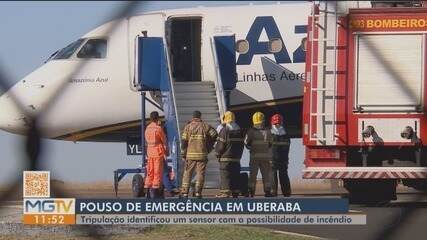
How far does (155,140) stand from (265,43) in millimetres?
4180

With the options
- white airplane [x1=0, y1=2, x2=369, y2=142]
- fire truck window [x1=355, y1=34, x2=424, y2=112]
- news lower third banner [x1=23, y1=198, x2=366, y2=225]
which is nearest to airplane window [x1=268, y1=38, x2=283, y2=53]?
white airplane [x1=0, y1=2, x2=369, y2=142]

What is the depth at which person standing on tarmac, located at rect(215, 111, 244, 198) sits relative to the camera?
14.5 m

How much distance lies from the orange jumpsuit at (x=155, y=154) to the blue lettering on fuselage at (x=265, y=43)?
373 centimetres

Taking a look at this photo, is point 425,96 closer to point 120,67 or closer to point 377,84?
point 377,84

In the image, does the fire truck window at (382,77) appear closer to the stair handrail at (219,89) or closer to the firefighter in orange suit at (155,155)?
the firefighter in orange suit at (155,155)

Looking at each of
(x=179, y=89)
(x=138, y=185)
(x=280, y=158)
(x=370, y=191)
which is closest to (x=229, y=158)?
(x=280, y=158)

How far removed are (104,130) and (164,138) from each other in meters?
1.76

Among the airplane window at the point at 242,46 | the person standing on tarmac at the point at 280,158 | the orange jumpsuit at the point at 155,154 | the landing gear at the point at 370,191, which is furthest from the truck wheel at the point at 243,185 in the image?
the airplane window at the point at 242,46

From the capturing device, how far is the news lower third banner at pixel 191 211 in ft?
19.1

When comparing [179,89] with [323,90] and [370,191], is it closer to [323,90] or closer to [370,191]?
Answer: [370,191]

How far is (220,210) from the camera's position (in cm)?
613

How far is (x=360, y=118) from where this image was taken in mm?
12773

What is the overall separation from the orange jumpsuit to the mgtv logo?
28.5 ft

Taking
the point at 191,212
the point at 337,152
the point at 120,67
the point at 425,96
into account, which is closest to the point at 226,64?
the point at 120,67
